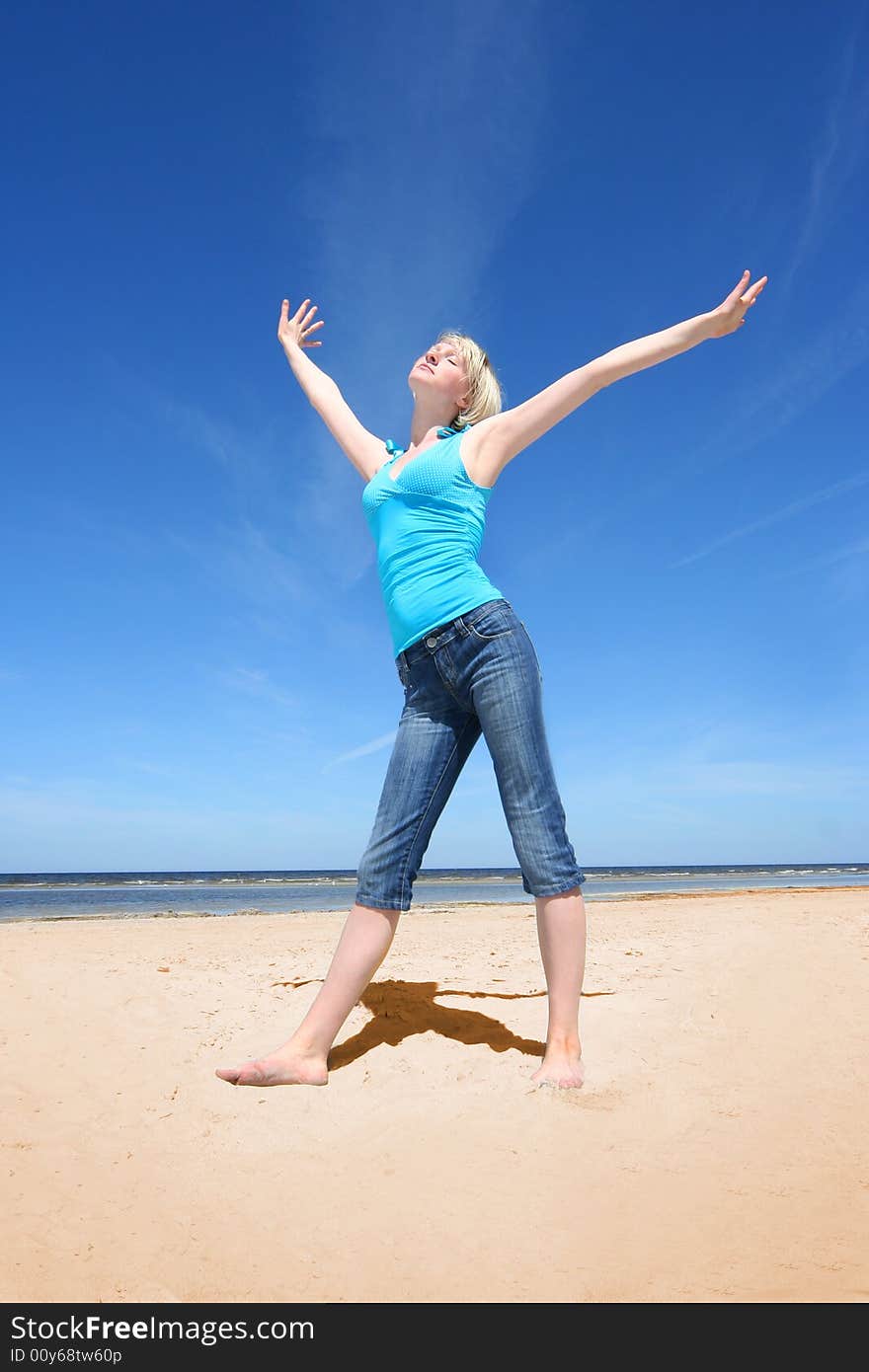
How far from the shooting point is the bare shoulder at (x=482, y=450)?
2807 mm

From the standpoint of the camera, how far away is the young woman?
2.63 m

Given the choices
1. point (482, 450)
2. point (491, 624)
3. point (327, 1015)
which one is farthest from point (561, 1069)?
point (482, 450)

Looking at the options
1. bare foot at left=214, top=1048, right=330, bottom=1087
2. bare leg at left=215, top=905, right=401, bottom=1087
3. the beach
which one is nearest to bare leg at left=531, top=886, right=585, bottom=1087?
the beach

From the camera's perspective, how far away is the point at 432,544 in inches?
109

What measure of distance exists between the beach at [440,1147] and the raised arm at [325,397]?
7.31 feet

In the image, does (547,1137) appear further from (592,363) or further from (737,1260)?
(592,363)

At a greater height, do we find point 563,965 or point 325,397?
point 325,397

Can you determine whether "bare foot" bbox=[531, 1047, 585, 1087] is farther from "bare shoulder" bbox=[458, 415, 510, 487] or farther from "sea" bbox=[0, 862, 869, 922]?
"sea" bbox=[0, 862, 869, 922]

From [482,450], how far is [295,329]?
1342mm

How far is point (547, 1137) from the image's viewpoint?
7.20 feet

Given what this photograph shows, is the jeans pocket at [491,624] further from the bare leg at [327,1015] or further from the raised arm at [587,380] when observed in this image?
the bare leg at [327,1015]

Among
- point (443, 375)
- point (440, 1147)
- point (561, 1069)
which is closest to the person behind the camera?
point (440, 1147)

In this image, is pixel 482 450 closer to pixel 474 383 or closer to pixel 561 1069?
pixel 474 383
